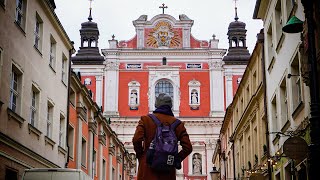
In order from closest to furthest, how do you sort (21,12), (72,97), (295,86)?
(295,86), (21,12), (72,97)

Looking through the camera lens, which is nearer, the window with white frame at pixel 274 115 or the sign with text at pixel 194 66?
the window with white frame at pixel 274 115

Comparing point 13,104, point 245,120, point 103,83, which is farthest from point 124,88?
point 13,104

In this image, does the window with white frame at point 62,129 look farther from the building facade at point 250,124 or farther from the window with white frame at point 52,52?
the building facade at point 250,124

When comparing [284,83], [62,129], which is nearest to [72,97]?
[62,129]

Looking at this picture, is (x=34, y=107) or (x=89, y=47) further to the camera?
(x=89, y=47)

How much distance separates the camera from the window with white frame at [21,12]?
62.4 ft

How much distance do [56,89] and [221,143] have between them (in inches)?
1016

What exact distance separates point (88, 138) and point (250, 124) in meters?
8.01

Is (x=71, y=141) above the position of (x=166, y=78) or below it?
below

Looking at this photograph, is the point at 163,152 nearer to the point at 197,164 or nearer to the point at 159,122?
the point at 159,122

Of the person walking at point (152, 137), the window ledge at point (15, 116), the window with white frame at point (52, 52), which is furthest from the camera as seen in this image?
the window with white frame at point (52, 52)

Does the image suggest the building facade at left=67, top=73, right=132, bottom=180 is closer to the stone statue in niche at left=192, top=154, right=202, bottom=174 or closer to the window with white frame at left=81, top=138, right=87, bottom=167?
the window with white frame at left=81, top=138, right=87, bottom=167

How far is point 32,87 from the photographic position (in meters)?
20.8

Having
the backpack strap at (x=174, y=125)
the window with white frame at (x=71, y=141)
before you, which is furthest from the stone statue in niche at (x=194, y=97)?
the backpack strap at (x=174, y=125)
